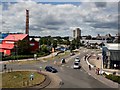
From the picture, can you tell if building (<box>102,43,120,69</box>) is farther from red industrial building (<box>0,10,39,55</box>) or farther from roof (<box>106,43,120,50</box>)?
red industrial building (<box>0,10,39,55</box>)

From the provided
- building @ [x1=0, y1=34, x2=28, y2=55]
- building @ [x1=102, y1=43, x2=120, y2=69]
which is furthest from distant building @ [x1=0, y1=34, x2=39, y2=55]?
building @ [x1=102, y1=43, x2=120, y2=69]

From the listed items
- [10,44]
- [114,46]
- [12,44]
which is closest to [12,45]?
[12,44]

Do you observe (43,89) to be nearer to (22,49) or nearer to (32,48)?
(22,49)

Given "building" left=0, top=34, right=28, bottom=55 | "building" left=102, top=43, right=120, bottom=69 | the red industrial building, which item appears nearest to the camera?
"building" left=102, top=43, right=120, bottom=69

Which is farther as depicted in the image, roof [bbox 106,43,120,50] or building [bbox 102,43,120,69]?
roof [bbox 106,43,120,50]

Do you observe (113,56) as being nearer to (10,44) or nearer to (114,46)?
(114,46)

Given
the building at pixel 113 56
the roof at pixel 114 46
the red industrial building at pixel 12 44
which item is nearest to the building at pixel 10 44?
the red industrial building at pixel 12 44

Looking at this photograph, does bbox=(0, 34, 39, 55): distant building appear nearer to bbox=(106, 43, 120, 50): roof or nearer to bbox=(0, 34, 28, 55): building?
bbox=(0, 34, 28, 55): building

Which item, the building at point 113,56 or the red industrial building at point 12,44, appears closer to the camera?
the building at point 113,56

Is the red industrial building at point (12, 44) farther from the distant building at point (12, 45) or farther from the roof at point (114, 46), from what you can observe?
the roof at point (114, 46)

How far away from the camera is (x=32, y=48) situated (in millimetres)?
81562

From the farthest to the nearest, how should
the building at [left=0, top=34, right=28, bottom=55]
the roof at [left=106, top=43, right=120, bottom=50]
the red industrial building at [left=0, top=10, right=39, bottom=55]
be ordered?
the red industrial building at [left=0, top=10, right=39, bottom=55] → the building at [left=0, top=34, right=28, bottom=55] → the roof at [left=106, top=43, right=120, bottom=50]

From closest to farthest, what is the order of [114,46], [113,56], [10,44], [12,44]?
[113,56], [114,46], [12,44], [10,44]

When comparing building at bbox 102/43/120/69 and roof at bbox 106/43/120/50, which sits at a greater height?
roof at bbox 106/43/120/50
